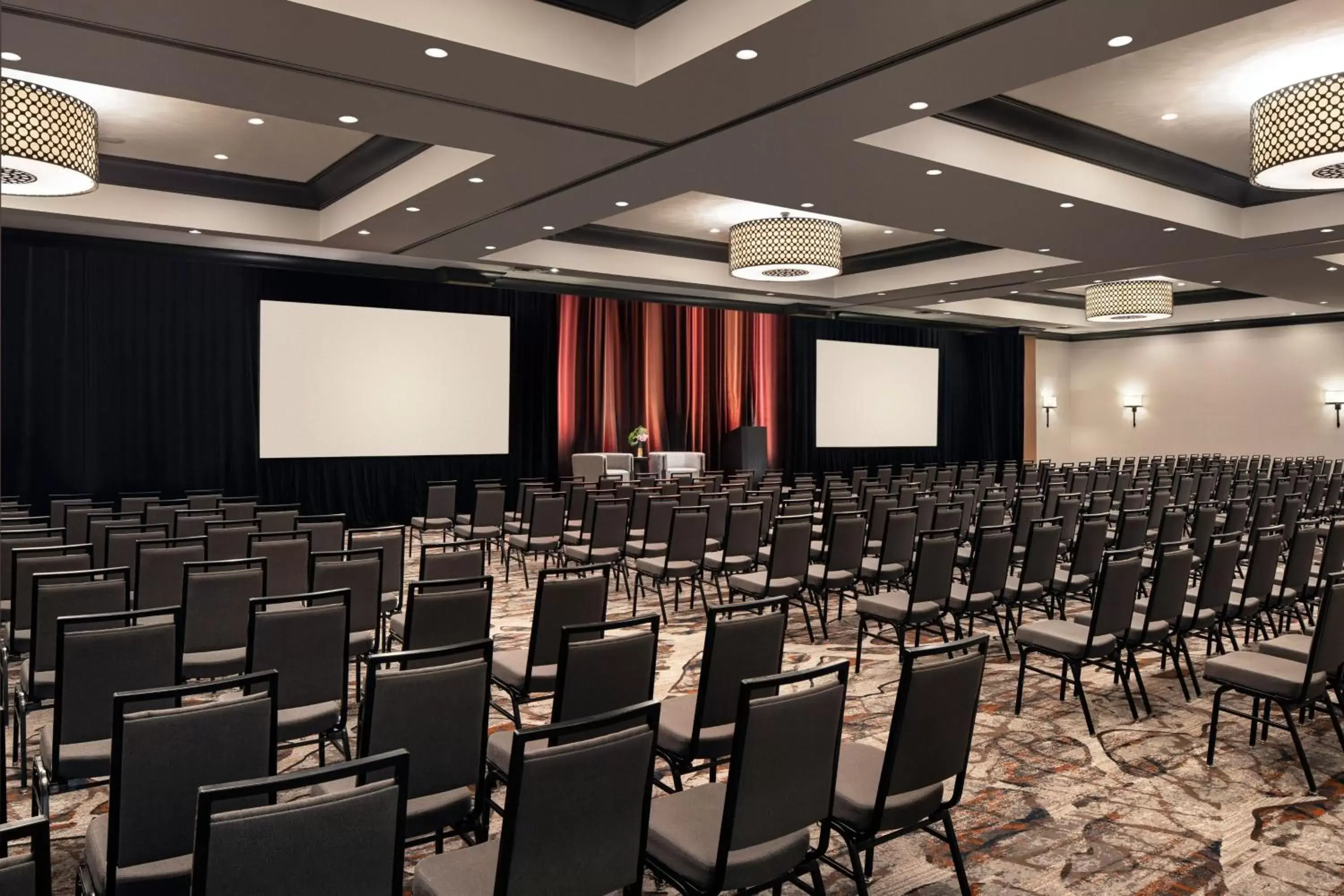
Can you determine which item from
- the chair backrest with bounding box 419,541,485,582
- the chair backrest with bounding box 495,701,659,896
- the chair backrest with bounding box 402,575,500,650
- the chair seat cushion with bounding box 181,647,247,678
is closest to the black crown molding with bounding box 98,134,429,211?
the chair backrest with bounding box 419,541,485,582

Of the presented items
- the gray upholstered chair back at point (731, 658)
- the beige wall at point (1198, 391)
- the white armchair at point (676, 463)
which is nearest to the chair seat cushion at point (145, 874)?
the gray upholstered chair back at point (731, 658)

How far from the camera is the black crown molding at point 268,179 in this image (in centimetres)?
930

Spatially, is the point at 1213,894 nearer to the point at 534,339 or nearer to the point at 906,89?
the point at 906,89

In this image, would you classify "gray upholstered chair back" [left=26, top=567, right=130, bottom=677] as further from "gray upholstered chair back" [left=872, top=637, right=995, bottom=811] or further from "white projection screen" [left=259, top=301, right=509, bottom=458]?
"white projection screen" [left=259, top=301, right=509, bottom=458]

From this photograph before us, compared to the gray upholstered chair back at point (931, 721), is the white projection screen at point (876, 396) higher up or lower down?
higher up

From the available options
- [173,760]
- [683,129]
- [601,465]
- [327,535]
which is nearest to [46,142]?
[327,535]

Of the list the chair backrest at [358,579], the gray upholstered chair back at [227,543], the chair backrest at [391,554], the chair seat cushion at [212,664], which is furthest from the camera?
the gray upholstered chair back at [227,543]

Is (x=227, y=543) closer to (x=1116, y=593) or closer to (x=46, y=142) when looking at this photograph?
(x=46, y=142)

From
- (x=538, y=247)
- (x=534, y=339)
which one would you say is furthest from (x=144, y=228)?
(x=534, y=339)

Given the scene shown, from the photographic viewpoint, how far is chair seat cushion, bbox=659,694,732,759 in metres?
3.34

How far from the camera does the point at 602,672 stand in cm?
327

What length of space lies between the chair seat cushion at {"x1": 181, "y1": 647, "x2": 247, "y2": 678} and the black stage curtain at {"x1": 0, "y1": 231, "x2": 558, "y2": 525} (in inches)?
314

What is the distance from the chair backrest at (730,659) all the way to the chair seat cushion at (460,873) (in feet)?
3.32

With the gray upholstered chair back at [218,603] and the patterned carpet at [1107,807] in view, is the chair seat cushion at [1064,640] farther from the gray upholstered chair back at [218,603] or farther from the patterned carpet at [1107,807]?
the gray upholstered chair back at [218,603]
